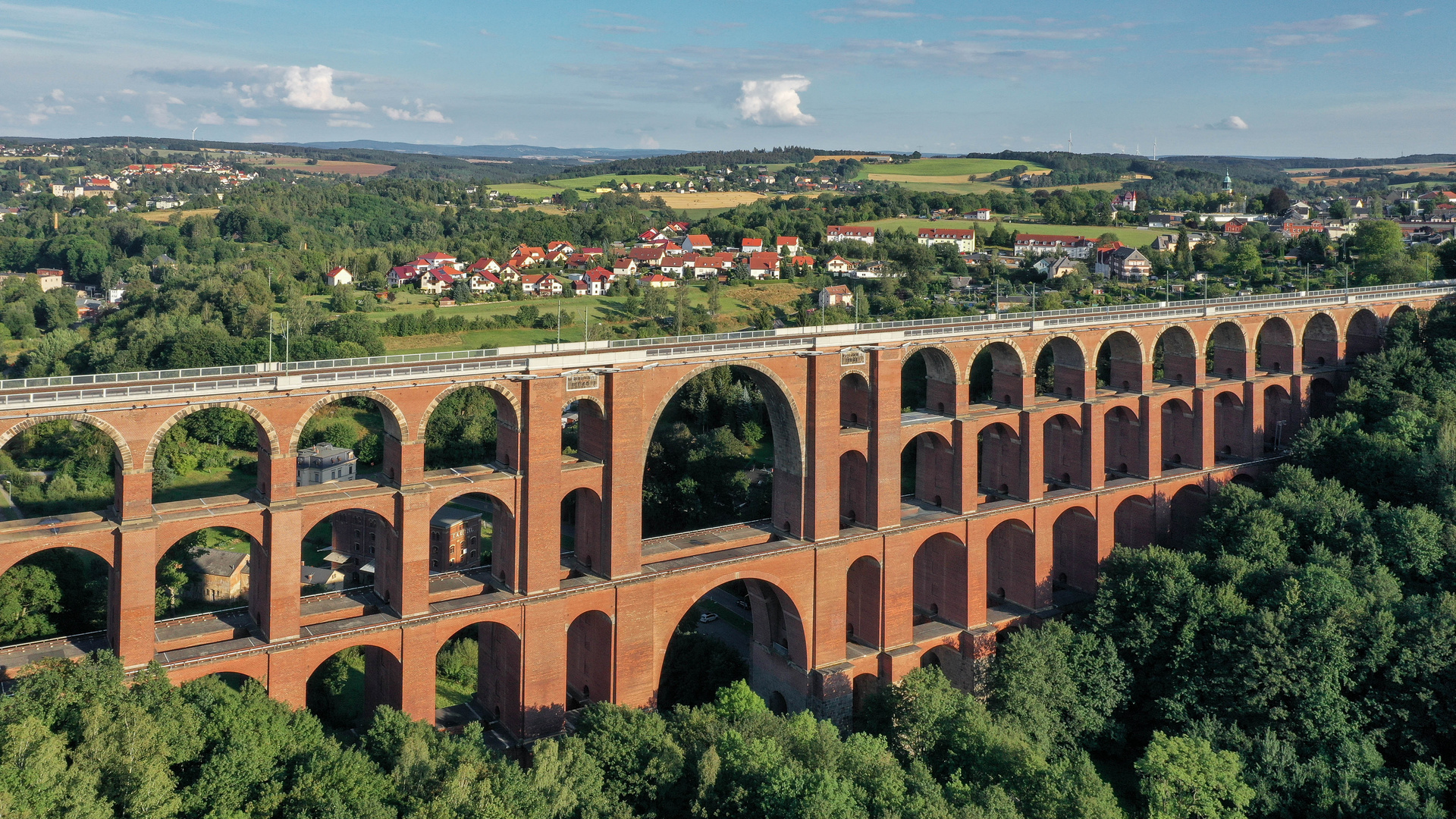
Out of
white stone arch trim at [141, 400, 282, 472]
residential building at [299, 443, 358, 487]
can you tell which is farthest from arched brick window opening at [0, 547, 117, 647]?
residential building at [299, 443, 358, 487]

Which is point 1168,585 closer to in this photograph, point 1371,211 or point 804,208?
point 804,208

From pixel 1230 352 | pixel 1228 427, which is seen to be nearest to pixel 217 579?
pixel 1228 427

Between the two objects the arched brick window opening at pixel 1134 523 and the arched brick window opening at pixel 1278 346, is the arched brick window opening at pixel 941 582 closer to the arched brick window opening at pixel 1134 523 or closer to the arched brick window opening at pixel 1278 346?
the arched brick window opening at pixel 1134 523

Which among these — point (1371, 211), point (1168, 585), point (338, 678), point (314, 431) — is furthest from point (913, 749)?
point (1371, 211)

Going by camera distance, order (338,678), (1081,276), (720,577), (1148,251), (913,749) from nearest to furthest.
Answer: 1. (913,749)
2. (720,577)
3. (338,678)
4. (1081,276)
5. (1148,251)

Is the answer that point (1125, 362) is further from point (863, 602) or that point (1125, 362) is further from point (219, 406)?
point (219, 406)
